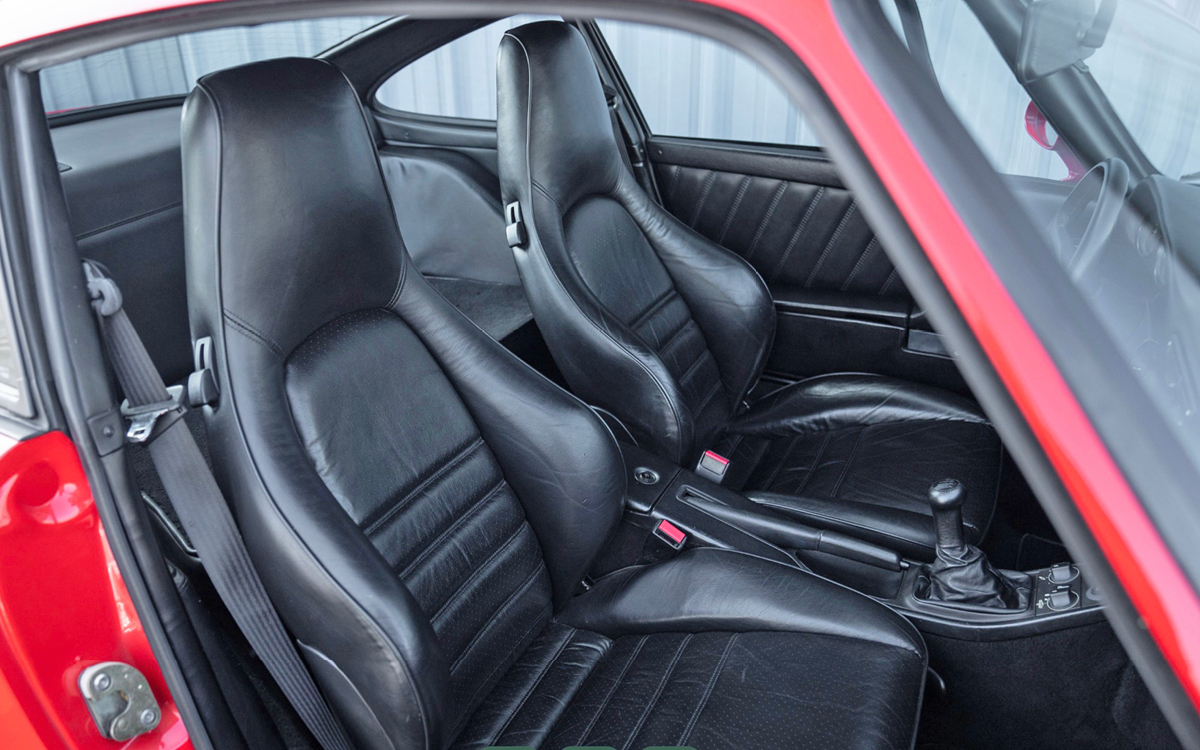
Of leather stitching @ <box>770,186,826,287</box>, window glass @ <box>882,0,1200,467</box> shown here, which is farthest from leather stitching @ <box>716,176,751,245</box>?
window glass @ <box>882,0,1200,467</box>

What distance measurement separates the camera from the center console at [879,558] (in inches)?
51.9

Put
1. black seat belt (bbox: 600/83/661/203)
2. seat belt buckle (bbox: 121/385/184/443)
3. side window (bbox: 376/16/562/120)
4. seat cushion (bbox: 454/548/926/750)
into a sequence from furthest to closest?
1. side window (bbox: 376/16/562/120)
2. black seat belt (bbox: 600/83/661/203)
3. seat cushion (bbox: 454/548/926/750)
4. seat belt buckle (bbox: 121/385/184/443)

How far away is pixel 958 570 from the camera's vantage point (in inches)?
54.4

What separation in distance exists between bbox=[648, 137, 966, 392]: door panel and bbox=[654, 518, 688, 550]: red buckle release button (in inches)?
37.8

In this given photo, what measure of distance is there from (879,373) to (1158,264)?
4.55 feet

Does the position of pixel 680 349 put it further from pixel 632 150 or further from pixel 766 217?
pixel 632 150

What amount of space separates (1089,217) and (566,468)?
30.6 inches

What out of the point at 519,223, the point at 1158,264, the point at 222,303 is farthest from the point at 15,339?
the point at 1158,264

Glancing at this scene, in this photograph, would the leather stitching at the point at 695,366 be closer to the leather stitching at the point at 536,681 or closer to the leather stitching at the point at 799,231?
the leather stitching at the point at 799,231

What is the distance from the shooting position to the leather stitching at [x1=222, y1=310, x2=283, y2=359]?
1029mm

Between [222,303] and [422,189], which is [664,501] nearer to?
[222,303]

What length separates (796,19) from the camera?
0.57m

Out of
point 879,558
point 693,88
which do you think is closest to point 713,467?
point 879,558

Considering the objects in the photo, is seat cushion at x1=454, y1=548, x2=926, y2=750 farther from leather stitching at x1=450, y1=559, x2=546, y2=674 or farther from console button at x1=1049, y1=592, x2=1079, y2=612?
console button at x1=1049, y1=592, x2=1079, y2=612
